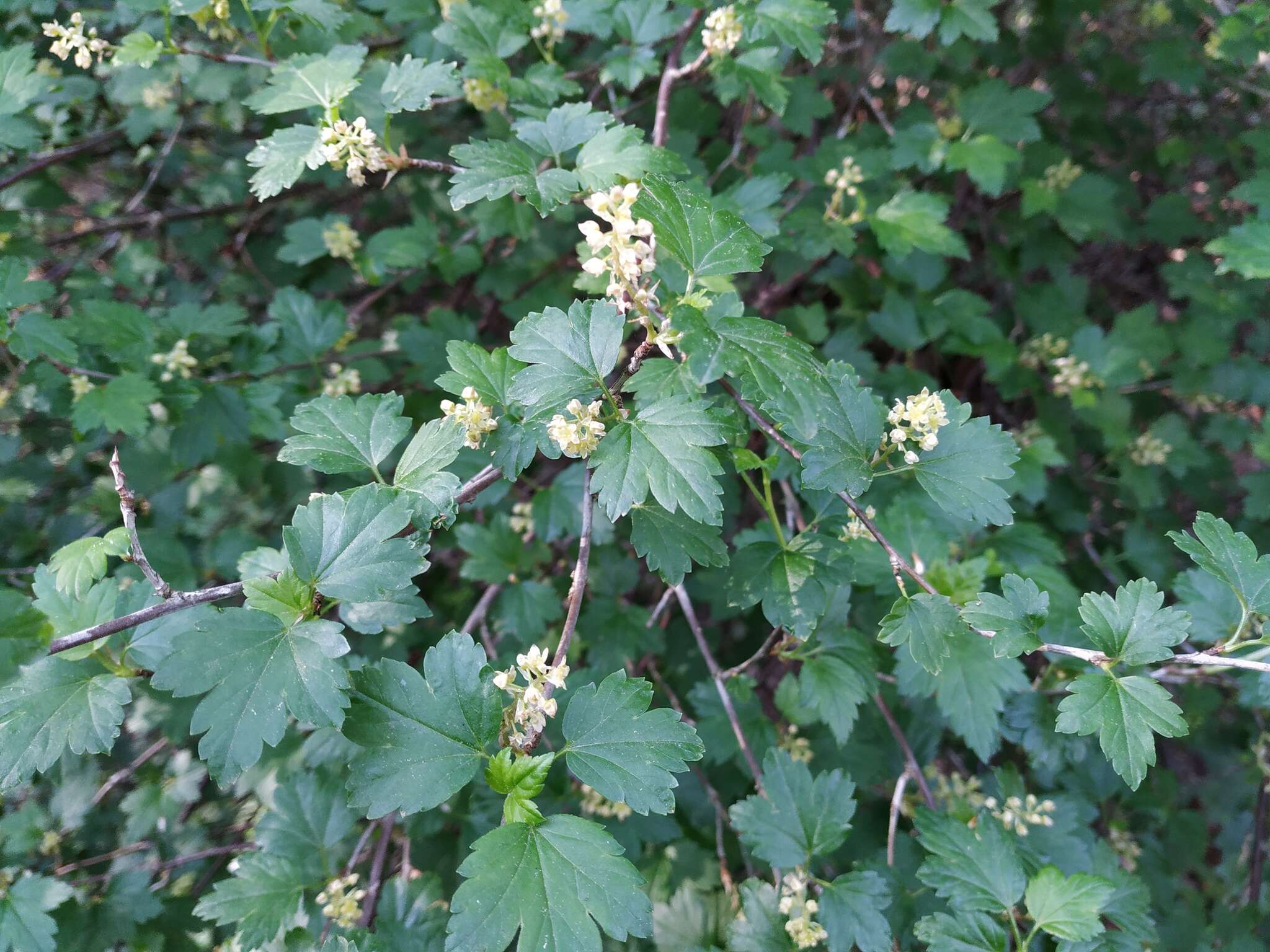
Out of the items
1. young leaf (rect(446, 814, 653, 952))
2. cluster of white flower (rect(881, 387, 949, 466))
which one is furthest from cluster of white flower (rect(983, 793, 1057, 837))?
young leaf (rect(446, 814, 653, 952))

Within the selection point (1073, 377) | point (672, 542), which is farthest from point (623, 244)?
point (1073, 377)

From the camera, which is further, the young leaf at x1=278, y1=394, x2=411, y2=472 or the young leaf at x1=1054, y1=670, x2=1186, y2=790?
the young leaf at x1=278, y1=394, x2=411, y2=472

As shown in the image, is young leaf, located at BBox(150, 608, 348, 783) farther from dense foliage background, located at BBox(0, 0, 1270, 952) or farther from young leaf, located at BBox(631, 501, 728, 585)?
young leaf, located at BBox(631, 501, 728, 585)

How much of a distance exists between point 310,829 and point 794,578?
160cm

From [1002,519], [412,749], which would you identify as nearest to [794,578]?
[1002,519]

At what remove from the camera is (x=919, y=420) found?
5.14ft

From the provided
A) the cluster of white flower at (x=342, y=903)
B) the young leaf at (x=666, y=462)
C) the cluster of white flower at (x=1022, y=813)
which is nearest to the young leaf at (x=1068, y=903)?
the cluster of white flower at (x=1022, y=813)

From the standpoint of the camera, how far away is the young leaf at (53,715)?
143 cm

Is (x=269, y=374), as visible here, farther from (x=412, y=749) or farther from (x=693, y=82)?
(x=693, y=82)

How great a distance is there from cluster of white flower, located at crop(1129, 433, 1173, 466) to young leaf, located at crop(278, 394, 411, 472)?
350 cm

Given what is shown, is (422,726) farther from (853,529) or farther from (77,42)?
(77,42)

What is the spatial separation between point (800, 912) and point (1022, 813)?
869mm

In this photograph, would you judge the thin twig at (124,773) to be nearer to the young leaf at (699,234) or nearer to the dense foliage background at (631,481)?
the dense foliage background at (631,481)

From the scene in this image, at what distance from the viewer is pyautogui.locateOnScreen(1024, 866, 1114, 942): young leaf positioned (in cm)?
172
